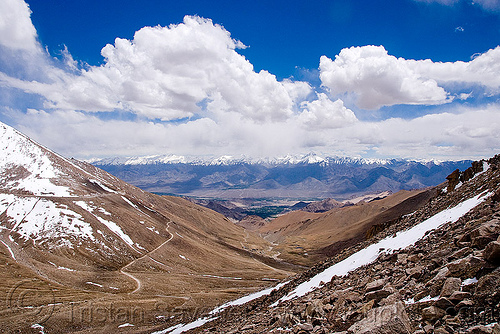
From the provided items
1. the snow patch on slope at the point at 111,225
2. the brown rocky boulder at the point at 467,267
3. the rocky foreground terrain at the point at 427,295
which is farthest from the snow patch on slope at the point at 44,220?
the brown rocky boulder at the point at 467,267

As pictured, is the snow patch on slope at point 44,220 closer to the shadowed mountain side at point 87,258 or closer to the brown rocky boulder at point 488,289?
the shadowed mountain side at point 87,258

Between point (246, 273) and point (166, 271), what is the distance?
31676 millimetres

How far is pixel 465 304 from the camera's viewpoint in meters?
8.53

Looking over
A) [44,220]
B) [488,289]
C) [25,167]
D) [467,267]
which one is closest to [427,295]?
[467,267]

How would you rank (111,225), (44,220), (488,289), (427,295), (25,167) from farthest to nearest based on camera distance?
(25,167) → (111,225) → (44,220) → (427,295) → (488,289)

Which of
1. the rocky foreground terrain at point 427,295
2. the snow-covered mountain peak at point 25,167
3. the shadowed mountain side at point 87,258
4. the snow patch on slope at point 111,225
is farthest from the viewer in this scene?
the snow-covered mountain peak at point 25,167

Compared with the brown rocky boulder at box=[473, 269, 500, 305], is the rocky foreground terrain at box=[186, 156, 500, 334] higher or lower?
lower

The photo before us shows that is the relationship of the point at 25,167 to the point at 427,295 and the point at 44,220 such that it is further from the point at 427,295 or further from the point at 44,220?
the point at 427,295

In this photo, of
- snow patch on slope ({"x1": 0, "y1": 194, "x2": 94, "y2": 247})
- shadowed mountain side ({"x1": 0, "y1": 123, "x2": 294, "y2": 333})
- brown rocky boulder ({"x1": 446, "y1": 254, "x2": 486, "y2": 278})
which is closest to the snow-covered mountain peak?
shadowed mountain side ({"x1": 0, "y1": 123, "x2": 294, "y2": 333})

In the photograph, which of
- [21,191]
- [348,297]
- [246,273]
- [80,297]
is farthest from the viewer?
[21,191]

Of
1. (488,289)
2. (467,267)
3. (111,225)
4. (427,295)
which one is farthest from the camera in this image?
(111,225)

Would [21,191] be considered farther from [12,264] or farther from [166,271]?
[166,271]

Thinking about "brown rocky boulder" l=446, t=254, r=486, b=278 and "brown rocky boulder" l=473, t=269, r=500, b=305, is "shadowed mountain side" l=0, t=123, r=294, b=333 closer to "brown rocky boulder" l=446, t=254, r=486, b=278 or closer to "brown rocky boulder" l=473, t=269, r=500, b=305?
"brown rocky boulder" l=446, t=254, r=486, b=278

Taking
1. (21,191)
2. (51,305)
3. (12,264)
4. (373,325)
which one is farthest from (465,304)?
(21,191)
